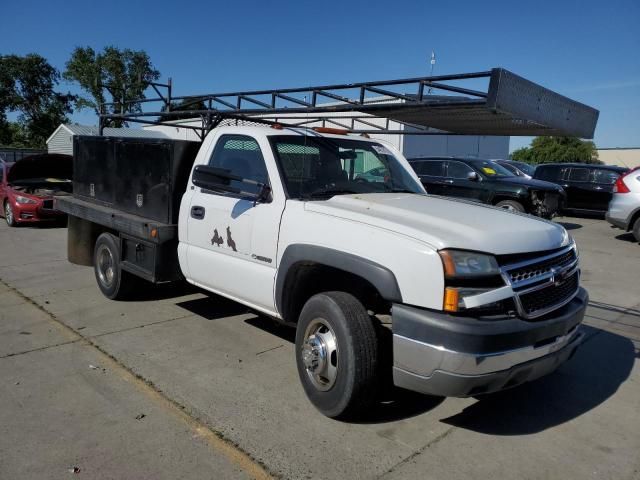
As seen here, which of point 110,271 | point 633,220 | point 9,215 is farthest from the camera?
point 9,215

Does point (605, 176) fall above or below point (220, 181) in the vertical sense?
above

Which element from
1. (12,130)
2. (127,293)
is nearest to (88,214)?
(127,293)

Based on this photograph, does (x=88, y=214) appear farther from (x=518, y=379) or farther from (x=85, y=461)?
(x=518, y=379)

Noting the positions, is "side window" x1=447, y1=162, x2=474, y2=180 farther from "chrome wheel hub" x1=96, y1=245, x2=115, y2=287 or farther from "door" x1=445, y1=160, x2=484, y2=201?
"chrome wheel hub" x1=96, y1=245, x2=115, y2=287

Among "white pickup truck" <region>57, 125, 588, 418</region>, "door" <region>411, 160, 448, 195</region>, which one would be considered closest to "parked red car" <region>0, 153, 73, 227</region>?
"white pickup truck" <region>57, 125, 588, 418</region>

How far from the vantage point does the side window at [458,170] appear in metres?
12.8

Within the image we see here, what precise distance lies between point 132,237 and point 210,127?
136cm

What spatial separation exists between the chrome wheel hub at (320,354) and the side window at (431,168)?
33.8ft

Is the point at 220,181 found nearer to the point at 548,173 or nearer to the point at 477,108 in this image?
the point at 477,108

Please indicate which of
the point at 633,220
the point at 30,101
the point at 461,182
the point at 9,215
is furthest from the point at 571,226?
the point at 30,101

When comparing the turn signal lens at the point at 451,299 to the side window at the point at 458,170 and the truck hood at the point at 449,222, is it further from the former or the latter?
the side window at the point at 458,170

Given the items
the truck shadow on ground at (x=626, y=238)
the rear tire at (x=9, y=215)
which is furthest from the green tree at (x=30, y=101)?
the truck shadow on ground at (x=626, y=238)

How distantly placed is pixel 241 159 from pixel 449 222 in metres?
1.97

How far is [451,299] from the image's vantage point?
2.80 m
